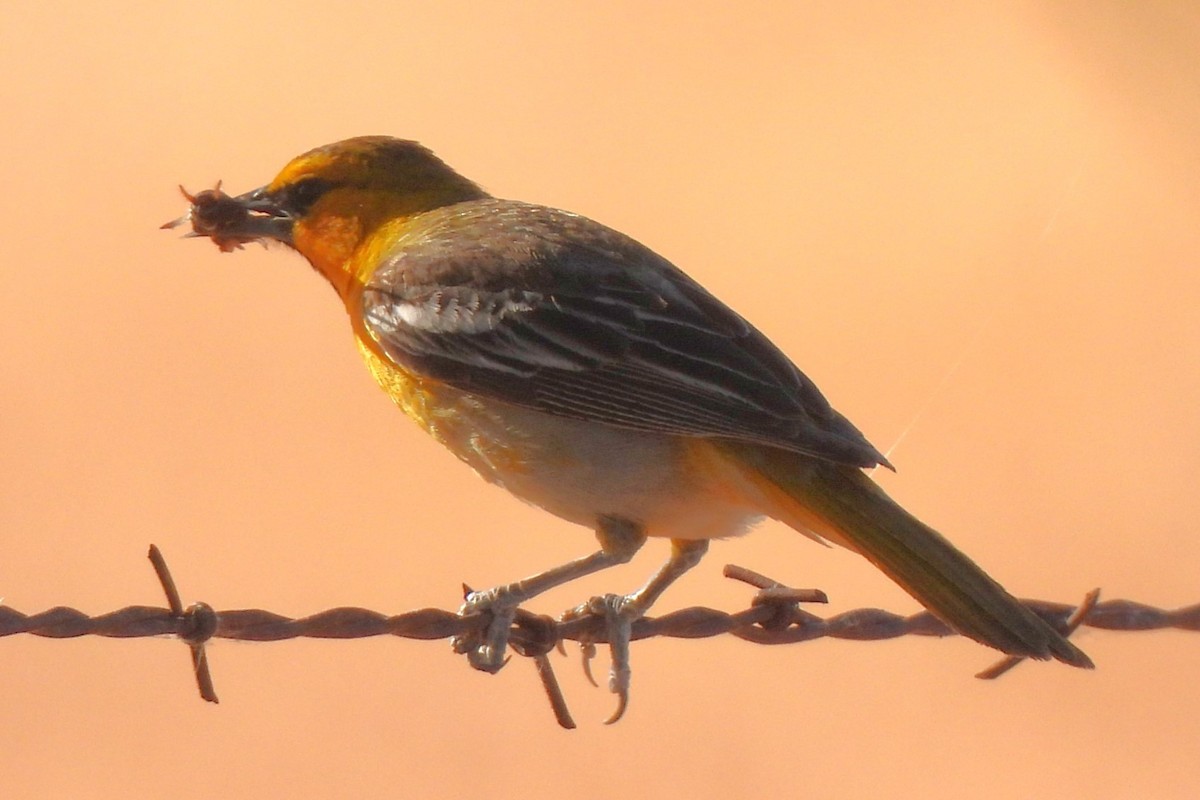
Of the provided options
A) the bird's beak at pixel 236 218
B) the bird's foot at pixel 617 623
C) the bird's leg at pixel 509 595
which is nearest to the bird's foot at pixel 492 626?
the bird's leg at pixel 509 595

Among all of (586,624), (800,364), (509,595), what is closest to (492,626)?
(509,595)

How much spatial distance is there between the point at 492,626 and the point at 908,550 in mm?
1211

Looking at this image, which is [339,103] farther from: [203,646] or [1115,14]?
[203,646]

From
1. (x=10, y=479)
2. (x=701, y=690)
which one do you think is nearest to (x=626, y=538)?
(x=701, y=690)

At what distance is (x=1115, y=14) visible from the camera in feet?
45.7

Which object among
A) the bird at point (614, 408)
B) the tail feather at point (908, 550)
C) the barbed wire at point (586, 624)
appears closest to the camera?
the barbed wire at point (586, 624)

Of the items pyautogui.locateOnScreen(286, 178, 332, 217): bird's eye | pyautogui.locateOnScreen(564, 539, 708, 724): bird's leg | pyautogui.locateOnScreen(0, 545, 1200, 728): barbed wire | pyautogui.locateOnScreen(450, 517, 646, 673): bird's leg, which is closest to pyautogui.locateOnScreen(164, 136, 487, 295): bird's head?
pyautogui.locateOnScreen(286, 178, 332, 217): bird's eye

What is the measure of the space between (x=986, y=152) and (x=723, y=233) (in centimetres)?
Answer: 255

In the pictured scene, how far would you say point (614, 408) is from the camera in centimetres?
462

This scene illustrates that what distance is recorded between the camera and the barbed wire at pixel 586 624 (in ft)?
11.6

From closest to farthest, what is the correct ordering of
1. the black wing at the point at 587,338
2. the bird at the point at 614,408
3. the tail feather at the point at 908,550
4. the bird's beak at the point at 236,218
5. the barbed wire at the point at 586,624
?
the barbed wire at the point at 586,624 → the tail feather at the point at 908,550 → the bird at the point at 614,408 → the black wing at the point at 587,338 → the bird's beak at the point at 236,218

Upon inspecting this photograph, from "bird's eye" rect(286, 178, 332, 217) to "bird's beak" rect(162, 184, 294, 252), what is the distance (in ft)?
0.13

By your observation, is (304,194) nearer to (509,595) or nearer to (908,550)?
(509,595)

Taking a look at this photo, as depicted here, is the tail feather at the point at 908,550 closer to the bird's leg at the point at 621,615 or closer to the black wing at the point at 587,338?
the black wing at the point at 587,338
